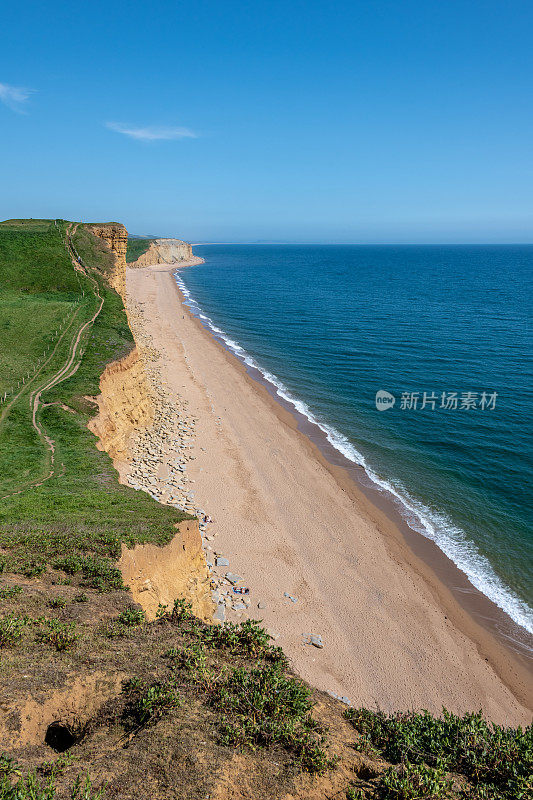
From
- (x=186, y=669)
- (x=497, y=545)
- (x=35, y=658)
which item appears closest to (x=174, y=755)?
(x=186, y=669)

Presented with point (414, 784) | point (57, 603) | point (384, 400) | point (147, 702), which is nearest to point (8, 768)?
point (147, 702)

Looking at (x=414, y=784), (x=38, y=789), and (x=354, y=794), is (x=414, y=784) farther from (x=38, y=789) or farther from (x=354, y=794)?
(x=38, y=789)

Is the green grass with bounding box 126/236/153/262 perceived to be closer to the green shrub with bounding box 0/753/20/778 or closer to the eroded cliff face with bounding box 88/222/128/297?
the eroded cliff face with bounding box 88/222/128/297

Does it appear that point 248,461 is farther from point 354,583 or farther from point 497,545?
point 497,545

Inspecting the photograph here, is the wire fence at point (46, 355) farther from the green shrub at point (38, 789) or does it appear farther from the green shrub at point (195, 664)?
the green shrub at point (38, 789)

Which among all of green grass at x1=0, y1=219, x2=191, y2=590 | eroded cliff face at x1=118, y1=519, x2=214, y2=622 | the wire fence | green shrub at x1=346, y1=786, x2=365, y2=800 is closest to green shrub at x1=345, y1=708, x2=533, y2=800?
green shrub at x1=346, y1=786, x2=365, y2=800

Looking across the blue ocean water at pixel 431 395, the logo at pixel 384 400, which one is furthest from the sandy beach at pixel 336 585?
the logo at pixel 384 400
